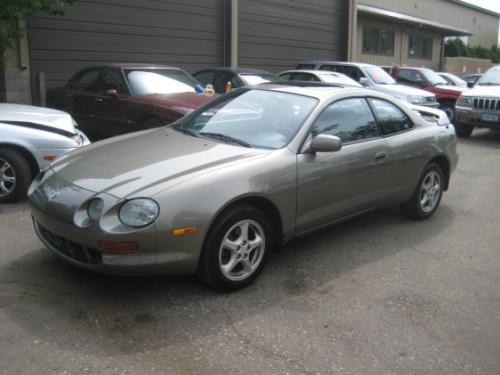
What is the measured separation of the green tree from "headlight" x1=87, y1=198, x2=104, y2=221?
5998mm

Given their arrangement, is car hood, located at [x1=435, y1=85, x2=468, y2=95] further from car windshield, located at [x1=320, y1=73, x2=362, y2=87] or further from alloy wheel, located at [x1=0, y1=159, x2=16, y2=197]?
alloy wheel, located at [x1=0, y1=159, x2=16, y2=197]

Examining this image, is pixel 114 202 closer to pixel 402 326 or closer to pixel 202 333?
pixel 202 333

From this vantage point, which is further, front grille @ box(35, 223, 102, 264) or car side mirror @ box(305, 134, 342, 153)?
car side mirror @ box(305, 134, 342, 153)

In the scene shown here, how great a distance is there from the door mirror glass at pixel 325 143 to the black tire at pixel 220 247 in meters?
0.71

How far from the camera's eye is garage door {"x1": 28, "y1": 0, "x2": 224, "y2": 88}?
11.0 m

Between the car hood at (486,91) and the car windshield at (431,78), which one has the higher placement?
the car windshield at (431,78)

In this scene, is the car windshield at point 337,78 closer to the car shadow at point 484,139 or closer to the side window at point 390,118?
the car shadow at point 484,139

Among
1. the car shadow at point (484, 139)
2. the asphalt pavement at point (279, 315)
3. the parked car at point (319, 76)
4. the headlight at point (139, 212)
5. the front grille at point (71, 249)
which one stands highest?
the parked car at point (319, 76)

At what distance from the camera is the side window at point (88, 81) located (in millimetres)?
8755

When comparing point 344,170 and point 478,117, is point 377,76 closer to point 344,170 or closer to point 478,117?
point 478,117

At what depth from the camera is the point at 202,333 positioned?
3.28 metres

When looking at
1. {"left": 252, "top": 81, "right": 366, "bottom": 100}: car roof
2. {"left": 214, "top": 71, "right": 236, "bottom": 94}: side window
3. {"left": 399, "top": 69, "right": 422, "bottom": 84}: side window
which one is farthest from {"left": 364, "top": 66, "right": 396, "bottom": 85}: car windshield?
{"left": 252, "top": 81, "right": 366, "bottom": 100}: car roof

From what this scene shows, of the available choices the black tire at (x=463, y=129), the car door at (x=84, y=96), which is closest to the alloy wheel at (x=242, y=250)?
the car door at (x=84, y=96)

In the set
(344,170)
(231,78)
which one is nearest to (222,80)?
(231,78)
